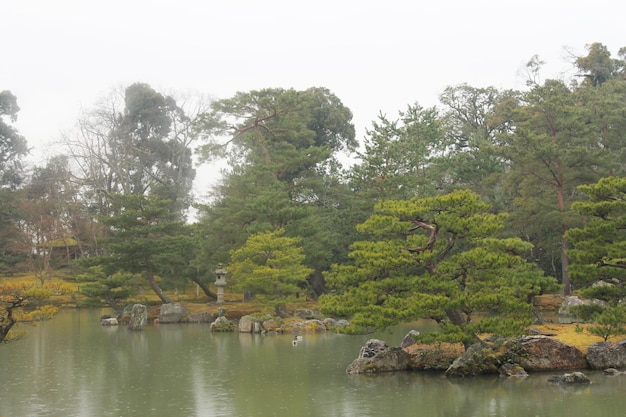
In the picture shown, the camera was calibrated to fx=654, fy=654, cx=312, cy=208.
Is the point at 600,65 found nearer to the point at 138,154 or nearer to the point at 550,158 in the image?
the point at 550,158

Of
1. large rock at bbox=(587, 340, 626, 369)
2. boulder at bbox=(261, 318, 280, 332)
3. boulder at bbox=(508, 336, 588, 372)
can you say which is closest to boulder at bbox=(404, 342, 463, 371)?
boulder at bbox=(508, 336, 588, 372)

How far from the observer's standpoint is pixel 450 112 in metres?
45.9

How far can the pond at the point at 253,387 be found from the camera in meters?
10.9


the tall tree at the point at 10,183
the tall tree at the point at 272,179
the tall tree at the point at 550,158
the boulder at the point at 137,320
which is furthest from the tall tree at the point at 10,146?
the tall tree at the point at 550,158

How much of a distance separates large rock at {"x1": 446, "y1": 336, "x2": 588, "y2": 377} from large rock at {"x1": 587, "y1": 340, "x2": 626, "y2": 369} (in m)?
0.27

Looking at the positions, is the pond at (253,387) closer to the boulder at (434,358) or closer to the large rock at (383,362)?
the large rock at (383,362)

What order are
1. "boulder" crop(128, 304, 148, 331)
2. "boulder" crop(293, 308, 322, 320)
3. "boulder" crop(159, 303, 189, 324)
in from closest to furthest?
"boulder" crop(128, 304, 148, 331) → "boulder" crop(293, 308, 322, 320) → "boulder" crop(159, 303, 189, 324)

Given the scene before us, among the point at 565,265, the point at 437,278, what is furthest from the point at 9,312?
the point at 565,265

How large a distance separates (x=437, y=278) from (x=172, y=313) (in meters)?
17.9

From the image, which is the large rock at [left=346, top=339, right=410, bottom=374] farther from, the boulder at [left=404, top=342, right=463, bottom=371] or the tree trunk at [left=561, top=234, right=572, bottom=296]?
the tree trunk at [left=561, top=234, right=572, bottom=296]

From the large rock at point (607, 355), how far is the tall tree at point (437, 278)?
160cm

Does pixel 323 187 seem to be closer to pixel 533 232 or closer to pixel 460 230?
pixel 533 232

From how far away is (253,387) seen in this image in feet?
43.4

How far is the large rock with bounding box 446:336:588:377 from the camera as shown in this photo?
13.6m
